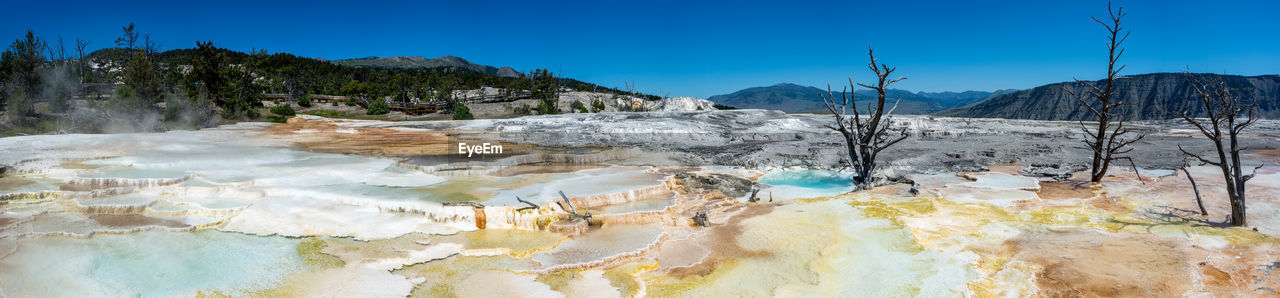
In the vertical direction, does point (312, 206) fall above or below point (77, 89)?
below

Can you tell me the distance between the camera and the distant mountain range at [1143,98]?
177 feet

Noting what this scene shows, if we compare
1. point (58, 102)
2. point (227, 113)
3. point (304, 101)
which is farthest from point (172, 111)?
point (304, 101)

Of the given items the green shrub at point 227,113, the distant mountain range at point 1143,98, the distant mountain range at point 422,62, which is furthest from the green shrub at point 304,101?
the distant mountain range at point 422,62

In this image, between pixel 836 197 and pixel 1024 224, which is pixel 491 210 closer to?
pixel 836 197

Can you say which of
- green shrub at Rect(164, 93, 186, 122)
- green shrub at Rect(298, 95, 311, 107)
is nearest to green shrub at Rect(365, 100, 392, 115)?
green shrub at Rect(298, 95, 311, 107)

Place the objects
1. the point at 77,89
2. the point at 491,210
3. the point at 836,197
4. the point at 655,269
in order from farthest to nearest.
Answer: the point at 77,89, the point at 836,197, the point at 491,210, the point at 655,269

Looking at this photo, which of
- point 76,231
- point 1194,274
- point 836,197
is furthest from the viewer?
point 836,197


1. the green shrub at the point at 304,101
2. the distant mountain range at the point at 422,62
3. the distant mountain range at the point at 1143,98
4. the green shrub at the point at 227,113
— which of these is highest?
the distant mountain range at the point at 422,62

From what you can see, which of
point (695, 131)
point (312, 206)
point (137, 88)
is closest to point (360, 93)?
point (137, 88)

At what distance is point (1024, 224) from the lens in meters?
6.30

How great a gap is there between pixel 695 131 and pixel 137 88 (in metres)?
20.9

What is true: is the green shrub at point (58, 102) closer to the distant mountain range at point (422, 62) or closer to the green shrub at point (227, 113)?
the green shrub at point (227, 113)

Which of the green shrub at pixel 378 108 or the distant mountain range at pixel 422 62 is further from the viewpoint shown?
the distant mountain range at pixel 422 62

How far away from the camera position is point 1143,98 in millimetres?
61594
